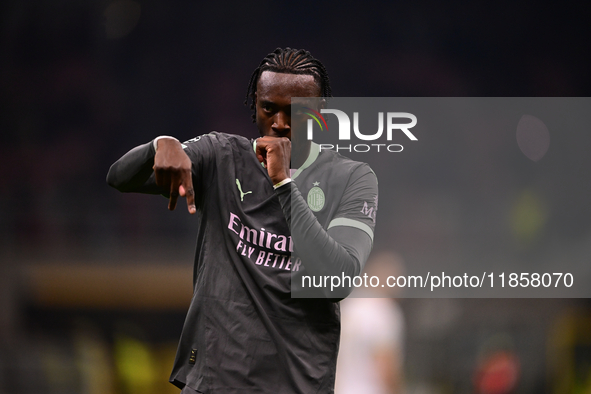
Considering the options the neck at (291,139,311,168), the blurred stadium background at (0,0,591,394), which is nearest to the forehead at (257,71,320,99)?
the neck at (291,139,311,168)

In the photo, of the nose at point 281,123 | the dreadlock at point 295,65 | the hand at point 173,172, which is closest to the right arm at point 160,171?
the hand at point 173,172

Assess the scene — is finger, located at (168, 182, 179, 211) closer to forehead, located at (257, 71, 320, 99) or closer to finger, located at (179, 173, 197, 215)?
finger, located at (179, 173, 197, 215)

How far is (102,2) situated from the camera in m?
3.05

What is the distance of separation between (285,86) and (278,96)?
0.03 m

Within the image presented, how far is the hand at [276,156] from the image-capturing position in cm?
128

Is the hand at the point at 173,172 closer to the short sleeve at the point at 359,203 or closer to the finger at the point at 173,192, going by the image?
the finger at the point at 173,192

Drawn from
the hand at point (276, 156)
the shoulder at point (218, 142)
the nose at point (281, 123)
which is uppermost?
the nose at point (281, 123)

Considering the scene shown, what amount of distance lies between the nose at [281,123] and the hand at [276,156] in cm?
9

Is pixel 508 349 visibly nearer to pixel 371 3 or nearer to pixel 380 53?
pixel 380 53

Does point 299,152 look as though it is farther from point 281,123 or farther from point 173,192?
point 173,192

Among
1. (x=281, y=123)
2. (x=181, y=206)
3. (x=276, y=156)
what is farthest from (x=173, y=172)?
(x=181, y=206)

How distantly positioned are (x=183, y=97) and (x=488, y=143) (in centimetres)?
157

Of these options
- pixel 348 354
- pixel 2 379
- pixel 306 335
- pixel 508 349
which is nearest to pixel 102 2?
pixel 2 379

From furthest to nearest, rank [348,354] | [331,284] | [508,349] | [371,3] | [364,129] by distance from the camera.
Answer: [371,3]
[508,349]
[348,354]
[364,129]
[331,284]
